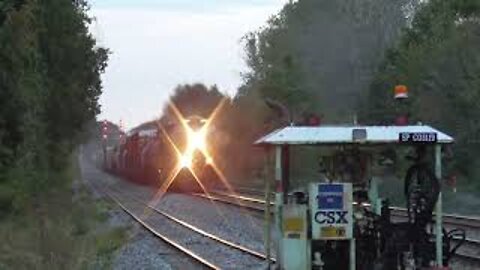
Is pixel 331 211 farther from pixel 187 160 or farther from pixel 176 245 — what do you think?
pixel 187 160

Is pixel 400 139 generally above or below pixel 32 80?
below

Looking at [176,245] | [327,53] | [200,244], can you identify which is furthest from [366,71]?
[176,245]

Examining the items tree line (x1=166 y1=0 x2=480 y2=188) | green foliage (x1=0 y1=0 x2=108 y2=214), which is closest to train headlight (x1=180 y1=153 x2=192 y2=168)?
tree line (x1=166 y1=0 x2=480 y2=188)

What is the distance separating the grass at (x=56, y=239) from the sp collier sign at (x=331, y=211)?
598 cm

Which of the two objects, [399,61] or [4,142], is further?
[399,61]

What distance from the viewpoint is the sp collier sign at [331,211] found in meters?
12.3

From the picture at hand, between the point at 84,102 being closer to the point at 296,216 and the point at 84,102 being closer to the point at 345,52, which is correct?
the point at 345,52

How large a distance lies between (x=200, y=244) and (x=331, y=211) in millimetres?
10854

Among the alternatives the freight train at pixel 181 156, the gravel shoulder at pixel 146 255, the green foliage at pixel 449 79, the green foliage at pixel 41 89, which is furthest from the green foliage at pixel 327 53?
the gravel shoulder at pixel 146 255

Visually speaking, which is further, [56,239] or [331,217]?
[56,239]

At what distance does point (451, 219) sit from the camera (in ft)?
92.0

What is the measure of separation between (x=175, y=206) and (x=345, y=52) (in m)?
26.5

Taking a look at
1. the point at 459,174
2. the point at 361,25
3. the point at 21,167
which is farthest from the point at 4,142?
the point at 361,25

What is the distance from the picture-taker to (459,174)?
49.4 meters
